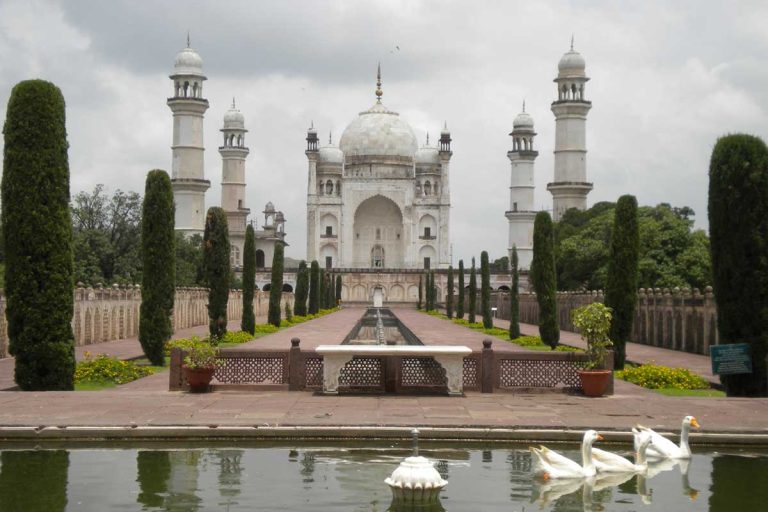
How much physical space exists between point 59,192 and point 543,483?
20.1 ft

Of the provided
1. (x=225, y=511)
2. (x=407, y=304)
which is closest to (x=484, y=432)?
(x=225, y=511)

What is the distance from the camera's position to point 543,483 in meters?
5.57

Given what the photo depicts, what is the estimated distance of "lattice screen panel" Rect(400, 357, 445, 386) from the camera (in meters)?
9.38

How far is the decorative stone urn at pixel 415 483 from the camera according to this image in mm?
4922

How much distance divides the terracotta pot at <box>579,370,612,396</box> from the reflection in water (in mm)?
4870

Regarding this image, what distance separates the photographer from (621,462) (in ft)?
19.2

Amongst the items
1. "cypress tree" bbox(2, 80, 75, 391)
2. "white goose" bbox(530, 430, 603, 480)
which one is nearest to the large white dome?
"cypress tree" bbox(2, 80, 75, 391)

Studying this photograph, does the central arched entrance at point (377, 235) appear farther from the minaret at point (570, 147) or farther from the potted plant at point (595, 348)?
the potted plant at point (595, 348)

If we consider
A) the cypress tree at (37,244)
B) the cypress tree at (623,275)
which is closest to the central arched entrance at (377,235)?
the cypress tree at (623,275)

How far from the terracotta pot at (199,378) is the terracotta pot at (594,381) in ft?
11.4

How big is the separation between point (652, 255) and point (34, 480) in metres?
26.8

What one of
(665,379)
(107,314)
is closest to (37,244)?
(665,379)

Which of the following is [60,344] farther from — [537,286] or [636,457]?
[537,286]

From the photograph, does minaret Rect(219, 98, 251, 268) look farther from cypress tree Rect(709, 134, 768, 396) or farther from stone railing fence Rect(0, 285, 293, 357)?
cypress tree Rect(709, 134, 768, 396)
